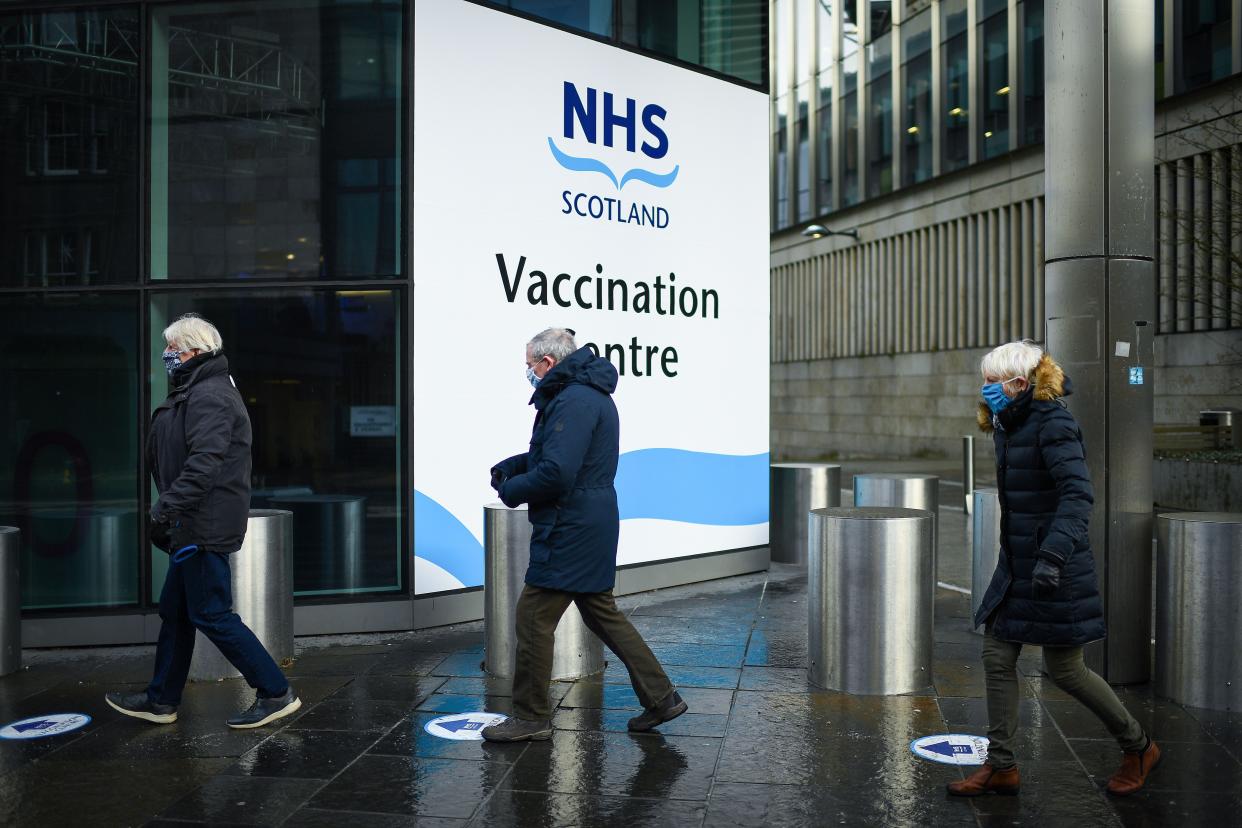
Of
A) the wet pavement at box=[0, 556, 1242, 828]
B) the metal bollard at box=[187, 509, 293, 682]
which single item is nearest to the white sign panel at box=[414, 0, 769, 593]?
the metal bollard at box=[187, 509, 293, 682]

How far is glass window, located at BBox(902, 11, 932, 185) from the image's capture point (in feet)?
97.3

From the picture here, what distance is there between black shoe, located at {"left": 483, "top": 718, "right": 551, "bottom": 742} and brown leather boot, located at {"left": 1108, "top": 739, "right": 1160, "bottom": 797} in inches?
96.7

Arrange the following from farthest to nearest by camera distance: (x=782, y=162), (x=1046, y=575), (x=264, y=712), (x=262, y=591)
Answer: (x=782, y=162)
(x=262, y=591)
(x=264, y=712)
(x=1046, y=575)

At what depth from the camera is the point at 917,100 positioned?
30203 millimetres

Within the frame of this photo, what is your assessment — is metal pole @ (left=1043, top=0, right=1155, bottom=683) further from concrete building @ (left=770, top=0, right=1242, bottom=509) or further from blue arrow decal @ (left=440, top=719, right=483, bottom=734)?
concrete building @ (left=770, top=0, right=1242, bottom=509)

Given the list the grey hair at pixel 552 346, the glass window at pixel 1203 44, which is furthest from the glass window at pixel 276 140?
the glass window at pixel 1203 44

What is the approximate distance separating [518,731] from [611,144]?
211 inches

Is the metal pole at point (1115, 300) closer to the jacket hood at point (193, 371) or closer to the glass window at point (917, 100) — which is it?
the jacket hood at point (193, 371)

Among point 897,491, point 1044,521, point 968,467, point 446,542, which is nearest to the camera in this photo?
point 1044,521

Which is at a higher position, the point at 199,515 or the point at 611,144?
the point at 611,144

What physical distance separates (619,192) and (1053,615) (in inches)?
224

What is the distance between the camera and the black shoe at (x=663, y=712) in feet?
18.3

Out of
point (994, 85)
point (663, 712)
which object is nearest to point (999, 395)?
point (663, 712)

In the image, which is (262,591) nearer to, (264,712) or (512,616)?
(264,712)
